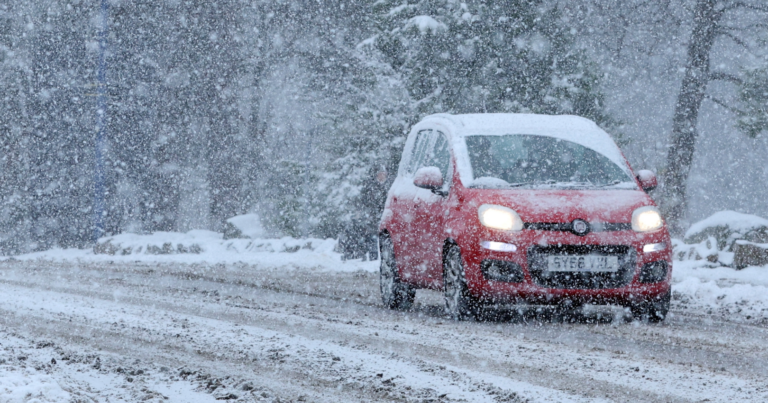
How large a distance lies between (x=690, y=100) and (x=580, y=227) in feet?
51.3

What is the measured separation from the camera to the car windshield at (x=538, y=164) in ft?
27.5

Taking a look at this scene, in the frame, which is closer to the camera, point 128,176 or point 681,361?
point 681,361

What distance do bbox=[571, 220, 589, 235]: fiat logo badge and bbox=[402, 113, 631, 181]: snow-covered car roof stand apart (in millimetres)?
1385

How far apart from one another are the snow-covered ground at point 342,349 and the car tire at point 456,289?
0.18 m

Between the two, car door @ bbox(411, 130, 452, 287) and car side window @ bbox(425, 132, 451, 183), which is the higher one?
car side window @ bbox(425, 132, 451, 183)

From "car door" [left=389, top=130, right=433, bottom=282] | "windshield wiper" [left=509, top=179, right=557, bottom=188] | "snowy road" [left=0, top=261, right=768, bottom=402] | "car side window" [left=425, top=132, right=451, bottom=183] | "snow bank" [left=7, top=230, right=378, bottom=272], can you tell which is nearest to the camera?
"snowy road" [left=0, top=261, right=768, bottom=402]

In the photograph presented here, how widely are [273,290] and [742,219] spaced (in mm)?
8576

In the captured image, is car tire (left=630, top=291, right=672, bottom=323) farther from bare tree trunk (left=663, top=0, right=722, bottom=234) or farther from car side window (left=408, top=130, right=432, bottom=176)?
bare tree trunk (left=663, top=0, right=722, bottom=234)

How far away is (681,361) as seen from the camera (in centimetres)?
588

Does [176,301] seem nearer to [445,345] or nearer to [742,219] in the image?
[445,345]

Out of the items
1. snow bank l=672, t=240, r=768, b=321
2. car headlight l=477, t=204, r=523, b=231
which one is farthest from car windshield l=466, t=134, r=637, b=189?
snow bank l=672, t=240, r=768, b=321

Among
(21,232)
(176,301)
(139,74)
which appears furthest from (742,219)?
(21,232)

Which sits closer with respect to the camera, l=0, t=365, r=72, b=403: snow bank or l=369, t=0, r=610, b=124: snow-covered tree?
l=0, t=365, r=72, b=403: snow bank

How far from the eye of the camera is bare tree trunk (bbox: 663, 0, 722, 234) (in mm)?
21750
